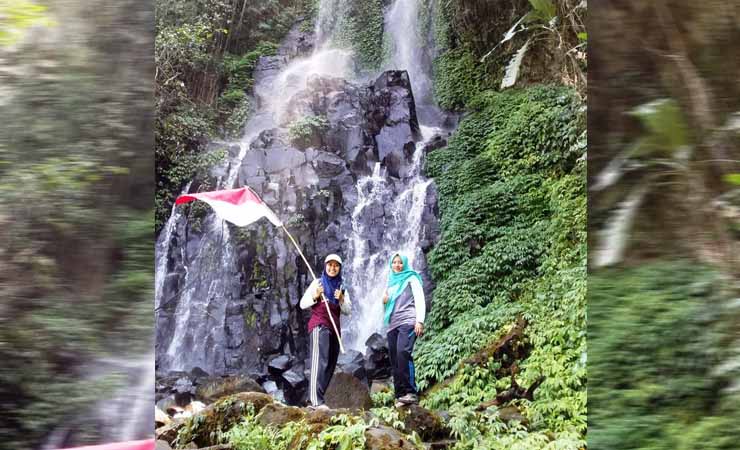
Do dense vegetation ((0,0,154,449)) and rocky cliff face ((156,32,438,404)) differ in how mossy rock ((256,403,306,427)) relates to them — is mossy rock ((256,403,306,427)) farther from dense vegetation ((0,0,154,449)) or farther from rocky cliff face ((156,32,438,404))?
dense vegetation ((0,0,154,449))

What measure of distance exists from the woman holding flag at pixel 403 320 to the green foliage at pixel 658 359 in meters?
0.89

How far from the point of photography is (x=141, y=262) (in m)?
3.53

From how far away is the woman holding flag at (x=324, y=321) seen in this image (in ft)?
11.2

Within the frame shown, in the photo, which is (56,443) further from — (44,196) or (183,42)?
(183,42)

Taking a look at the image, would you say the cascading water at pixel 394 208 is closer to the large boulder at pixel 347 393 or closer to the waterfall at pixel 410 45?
the waterfall at pixel 410 45

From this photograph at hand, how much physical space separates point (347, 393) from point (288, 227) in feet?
3.18

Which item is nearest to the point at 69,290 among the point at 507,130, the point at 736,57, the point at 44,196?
the point at 44,196

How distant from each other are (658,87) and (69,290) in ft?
10.9

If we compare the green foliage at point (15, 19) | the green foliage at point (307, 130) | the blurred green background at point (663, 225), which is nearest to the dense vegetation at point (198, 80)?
the green foliage at point (307, 130)

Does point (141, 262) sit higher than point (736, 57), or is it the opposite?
point (736, 57)

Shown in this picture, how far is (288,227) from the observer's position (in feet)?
11.3

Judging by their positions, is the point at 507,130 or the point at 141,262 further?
the point at 141,262

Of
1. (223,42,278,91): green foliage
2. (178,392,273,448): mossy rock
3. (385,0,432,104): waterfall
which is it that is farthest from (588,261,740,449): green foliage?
A: (223,42,278,91): green foliage

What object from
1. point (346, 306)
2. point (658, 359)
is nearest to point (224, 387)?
point (346, 306)
